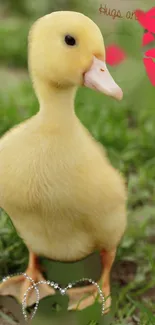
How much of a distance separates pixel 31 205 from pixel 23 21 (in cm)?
108

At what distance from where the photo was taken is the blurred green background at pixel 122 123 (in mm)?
1147

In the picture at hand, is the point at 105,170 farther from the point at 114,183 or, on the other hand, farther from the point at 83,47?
the point at 83,47

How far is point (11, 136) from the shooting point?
0.95m

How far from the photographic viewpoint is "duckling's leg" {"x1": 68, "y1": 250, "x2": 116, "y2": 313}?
1.06m

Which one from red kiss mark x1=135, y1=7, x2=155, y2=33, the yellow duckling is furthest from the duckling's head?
red kiss mark x1=135, y1=7, x2=155, y2=33

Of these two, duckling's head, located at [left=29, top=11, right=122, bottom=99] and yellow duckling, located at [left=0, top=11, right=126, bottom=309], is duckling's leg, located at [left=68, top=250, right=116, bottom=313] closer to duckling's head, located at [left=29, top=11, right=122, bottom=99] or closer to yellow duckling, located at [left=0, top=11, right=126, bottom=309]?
yellow duckling, located at [left=0, top=11, right=126, bottom=309]

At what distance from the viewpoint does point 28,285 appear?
1.10 m

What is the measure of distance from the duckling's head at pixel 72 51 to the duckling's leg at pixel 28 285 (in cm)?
37

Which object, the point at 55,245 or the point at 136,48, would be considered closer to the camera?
the point at 55,245

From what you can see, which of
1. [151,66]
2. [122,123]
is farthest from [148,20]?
[122,123]

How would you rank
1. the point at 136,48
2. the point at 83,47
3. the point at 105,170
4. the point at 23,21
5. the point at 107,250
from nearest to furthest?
the point at 83,47
the point at 105,170
the point at 107,250
the point at 136,48
the point at 23,21

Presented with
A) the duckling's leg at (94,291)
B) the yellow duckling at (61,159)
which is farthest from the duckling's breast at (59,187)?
the duckling's leg at (94,291)

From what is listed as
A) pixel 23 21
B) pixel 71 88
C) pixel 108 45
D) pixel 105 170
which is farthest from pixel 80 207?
pixel 23 21

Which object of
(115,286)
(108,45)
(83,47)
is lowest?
(115,286)
